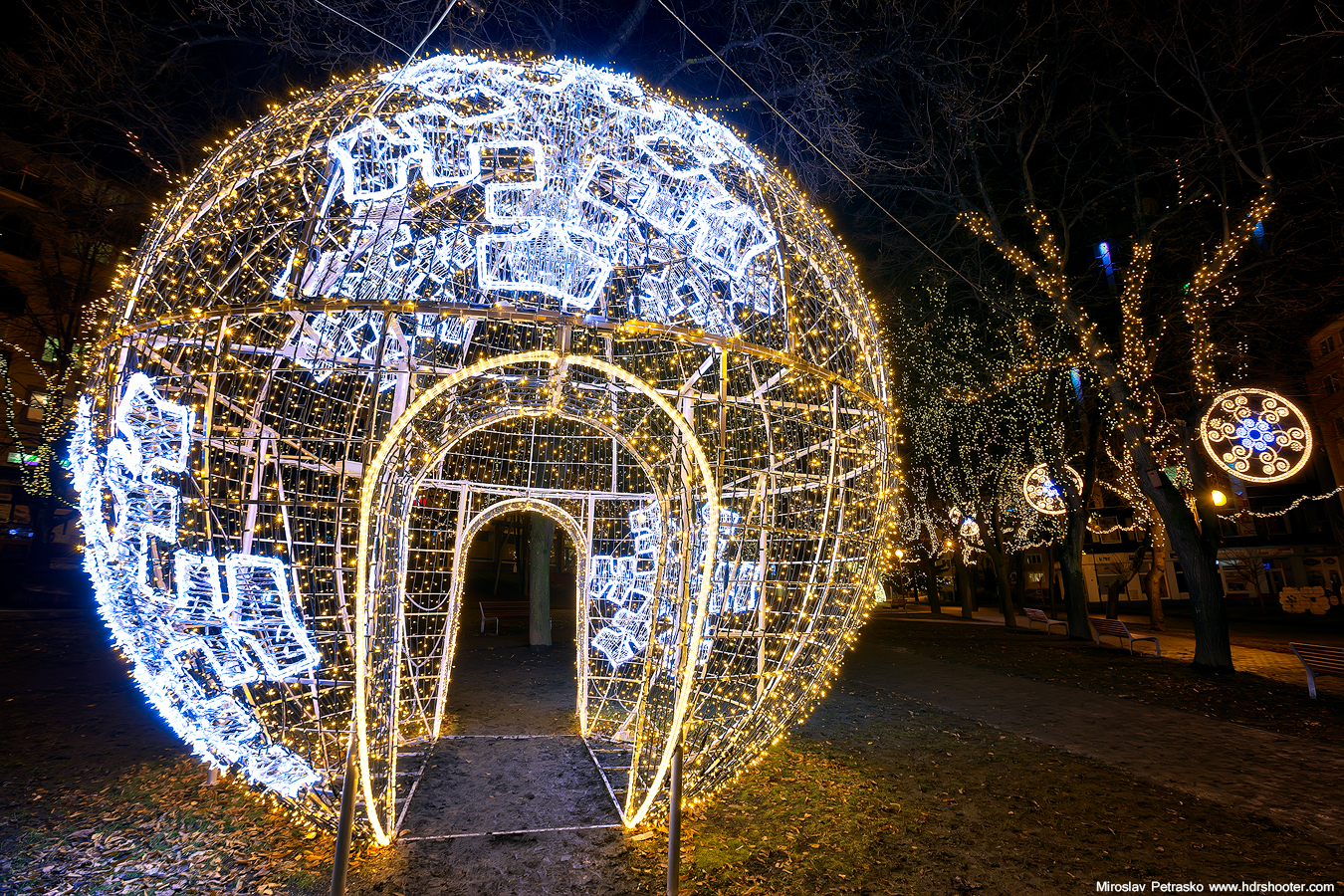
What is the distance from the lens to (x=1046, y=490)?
13.9 metres

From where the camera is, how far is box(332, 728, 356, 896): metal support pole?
2656 mm

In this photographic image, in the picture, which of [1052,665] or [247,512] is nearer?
[247,512]

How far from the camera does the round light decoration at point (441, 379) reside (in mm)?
3035

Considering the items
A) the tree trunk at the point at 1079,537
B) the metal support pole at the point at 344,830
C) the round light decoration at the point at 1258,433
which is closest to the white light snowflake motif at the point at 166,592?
the metal support pole at the point at 344,830

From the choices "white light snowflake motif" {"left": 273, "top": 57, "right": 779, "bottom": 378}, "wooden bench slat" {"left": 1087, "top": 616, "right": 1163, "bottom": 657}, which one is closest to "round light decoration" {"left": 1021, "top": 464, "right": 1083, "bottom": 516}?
"wooden bench slat" {"left": 1087, "top": 616, "right": 1163, "bottom": 657}

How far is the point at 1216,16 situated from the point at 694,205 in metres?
10.1

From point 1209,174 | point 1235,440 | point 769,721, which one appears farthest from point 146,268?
point 1209,174

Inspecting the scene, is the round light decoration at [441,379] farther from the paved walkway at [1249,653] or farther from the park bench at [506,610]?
the park bench at [506,610]

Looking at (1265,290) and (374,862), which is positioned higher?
(1265,290)

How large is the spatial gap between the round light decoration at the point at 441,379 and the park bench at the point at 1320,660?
8.20 meters

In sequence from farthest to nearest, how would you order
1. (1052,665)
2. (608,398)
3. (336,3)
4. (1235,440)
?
(1052,665), (1235,440), (336,3), (608,398)

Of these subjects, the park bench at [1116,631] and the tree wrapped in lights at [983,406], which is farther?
the tree wrapped in lights at [983,406]

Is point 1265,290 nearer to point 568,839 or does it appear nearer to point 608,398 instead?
point 608,398

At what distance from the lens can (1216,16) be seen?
8.49 m
